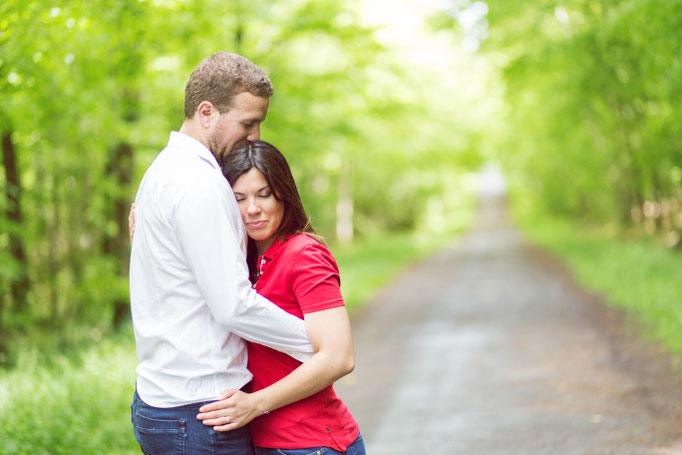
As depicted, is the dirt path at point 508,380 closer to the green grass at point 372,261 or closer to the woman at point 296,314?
the green grass at point 372,261

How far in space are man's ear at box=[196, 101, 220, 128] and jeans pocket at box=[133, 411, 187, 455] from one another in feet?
2.99

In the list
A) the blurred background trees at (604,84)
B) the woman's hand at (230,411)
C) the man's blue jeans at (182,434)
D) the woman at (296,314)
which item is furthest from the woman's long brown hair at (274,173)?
the blurred background trees at (604,84)

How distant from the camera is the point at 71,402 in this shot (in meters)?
5.95

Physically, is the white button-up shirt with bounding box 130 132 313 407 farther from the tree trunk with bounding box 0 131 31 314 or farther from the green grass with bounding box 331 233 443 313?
the green grass with bounding box 331 233 443 313

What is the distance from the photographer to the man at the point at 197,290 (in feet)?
6.61

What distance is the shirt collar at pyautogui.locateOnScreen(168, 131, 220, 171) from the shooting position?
2.15 meters

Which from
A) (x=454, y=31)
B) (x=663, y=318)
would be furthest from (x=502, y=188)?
(x=663, y=318)

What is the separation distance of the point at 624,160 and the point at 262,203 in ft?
61.8

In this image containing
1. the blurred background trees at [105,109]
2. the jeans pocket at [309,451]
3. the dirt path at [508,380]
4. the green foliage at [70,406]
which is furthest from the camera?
the blurred background trees at [105,109]

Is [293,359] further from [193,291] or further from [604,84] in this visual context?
[604,84]

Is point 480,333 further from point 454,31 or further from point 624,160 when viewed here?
point 624,160

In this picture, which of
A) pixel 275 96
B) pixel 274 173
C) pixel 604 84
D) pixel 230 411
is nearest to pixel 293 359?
pixel 230 411

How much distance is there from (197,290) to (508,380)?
616cm

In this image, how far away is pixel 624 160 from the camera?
19.3m
